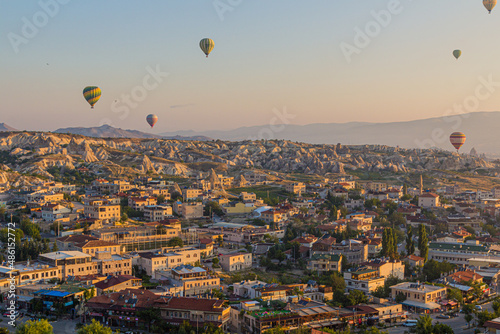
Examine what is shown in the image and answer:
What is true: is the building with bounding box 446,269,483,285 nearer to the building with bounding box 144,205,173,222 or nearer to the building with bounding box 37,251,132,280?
the building with bounding box 37,251,132,280

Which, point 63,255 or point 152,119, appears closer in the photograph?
point 63,255

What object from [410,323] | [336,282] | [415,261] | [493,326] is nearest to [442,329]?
[493,326]

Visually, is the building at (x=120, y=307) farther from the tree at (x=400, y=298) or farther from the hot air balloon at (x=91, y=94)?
the hot air balloon at (x=91, y=94)

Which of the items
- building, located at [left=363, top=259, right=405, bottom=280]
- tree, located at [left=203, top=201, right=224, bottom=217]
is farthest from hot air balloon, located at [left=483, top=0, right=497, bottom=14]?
tree, located at [left=203, top=201, right=224, bottom=217]

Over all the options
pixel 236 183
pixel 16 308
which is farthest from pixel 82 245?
pixel 236 183

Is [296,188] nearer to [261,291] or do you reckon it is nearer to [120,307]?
[261,291]

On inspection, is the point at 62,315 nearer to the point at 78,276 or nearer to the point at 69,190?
the point at 78,276
